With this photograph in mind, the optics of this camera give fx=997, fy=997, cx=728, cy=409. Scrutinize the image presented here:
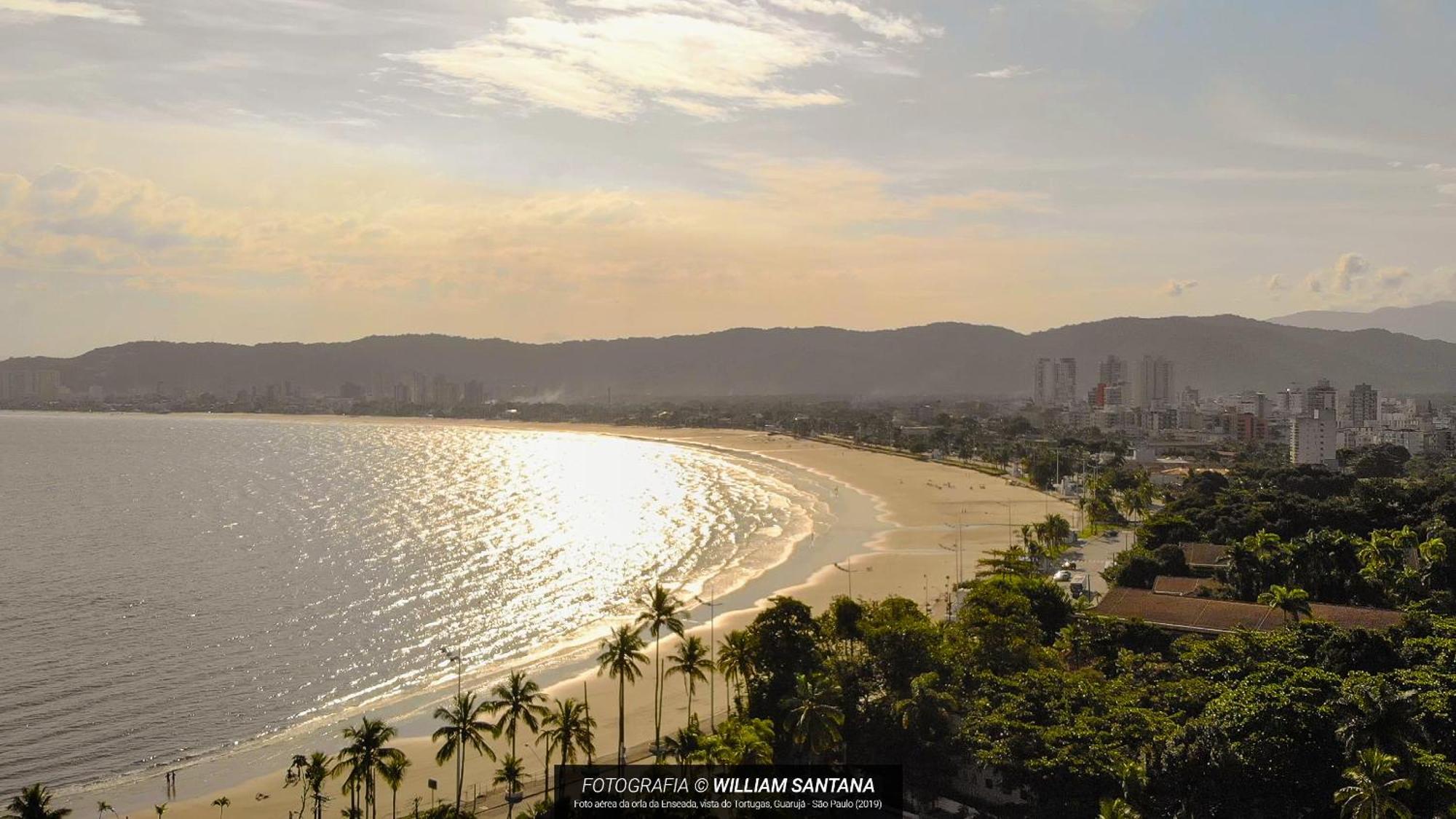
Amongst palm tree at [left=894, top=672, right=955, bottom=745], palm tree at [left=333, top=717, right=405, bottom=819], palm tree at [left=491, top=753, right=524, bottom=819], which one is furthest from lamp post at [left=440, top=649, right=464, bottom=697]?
palm tree at [left=894, top=672, right=955, bottom=745]

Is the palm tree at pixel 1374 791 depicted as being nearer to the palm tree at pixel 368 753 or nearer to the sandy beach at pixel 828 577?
the sandy beach at pixel 828 577

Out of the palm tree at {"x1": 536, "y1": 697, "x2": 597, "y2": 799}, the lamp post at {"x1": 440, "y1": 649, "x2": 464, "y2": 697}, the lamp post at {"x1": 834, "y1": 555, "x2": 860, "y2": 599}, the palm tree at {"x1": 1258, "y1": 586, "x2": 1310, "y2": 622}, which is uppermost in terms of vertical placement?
the palm tree at {"x1": 1258, "y1": 586, "x2": 1310, "y2": 622}

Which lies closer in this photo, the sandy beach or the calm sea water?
the sandy beach

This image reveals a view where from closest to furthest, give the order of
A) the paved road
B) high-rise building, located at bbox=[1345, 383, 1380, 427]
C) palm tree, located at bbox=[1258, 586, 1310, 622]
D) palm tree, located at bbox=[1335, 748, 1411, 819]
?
palm tree, located at bbox=[1335, 748, 1411, 819] < palm tree, located at bbox=[1258, 586, 1310, 622] < the paved road < high-rise building, located at bbox=[1345, 383, 1380, 427]

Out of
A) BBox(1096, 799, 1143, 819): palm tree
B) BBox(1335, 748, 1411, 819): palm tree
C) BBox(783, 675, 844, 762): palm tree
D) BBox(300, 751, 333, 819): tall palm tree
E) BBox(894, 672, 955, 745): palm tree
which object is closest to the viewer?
BBox(1096, 799, 1143, 819): palm tree

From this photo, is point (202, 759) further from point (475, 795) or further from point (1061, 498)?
point (1061, 498)

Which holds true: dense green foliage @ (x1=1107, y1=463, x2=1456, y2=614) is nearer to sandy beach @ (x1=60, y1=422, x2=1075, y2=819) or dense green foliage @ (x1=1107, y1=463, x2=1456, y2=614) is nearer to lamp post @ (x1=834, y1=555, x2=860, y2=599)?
sandy beach @ (x1=60, y1=422, x2=1075, y2=819)

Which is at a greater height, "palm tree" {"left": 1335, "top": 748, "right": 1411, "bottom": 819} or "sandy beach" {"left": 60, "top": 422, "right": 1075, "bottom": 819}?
"palm tree" {"left": 1335, "top": 748, "right": 1411, "bottom": 819}

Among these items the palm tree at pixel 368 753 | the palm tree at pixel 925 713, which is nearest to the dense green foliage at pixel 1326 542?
the palm tree at pixel 925 713
